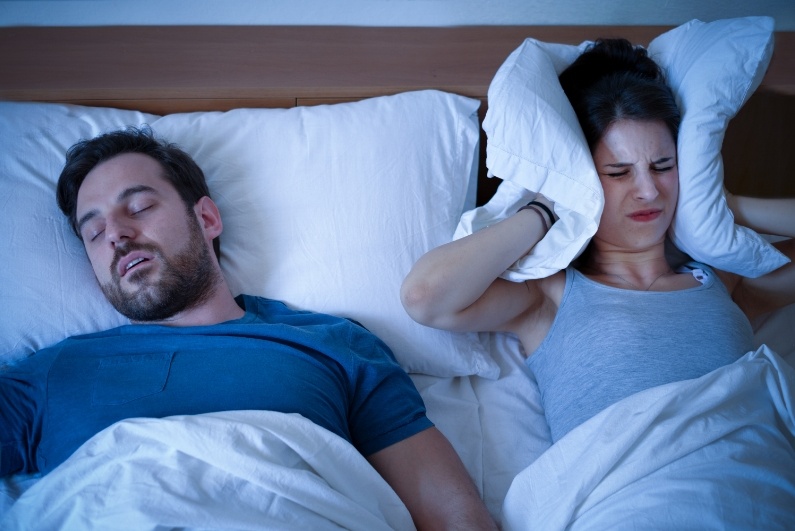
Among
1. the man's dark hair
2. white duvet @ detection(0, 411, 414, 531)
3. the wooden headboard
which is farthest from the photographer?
the wooden headboard

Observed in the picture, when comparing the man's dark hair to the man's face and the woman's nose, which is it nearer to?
the man's face

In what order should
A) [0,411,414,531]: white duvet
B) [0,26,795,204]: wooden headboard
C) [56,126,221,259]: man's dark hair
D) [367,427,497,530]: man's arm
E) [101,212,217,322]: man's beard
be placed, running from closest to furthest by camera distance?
[0,411,414,531]: white duvet, [367,427,497,530]: man's arm, [101,212,217,322]: man's beard, [56,126,221,259]: man's dark hair, [0,26,795,204]: wooden headboard

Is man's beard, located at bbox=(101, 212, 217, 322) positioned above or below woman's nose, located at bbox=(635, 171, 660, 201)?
below

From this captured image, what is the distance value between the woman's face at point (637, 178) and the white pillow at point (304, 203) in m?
0.33

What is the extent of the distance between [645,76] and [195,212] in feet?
3.29

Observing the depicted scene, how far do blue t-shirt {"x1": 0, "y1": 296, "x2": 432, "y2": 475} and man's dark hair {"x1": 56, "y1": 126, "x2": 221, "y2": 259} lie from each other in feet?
0.94

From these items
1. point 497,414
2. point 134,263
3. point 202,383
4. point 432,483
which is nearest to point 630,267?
point 497,414

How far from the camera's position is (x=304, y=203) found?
1.38 metres

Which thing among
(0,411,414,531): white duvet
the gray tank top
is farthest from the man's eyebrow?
the gray tank top

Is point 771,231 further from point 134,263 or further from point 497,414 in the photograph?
point 134,263

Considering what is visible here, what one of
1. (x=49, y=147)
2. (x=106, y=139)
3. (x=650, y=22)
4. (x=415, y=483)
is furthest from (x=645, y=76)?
(x=49, y=147)

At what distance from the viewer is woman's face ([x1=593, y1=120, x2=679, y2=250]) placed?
1.25 meters

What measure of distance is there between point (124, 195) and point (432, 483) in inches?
31.6

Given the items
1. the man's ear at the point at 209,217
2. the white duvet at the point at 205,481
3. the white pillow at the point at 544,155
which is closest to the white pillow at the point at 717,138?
the white pillow at the point at 544,155
